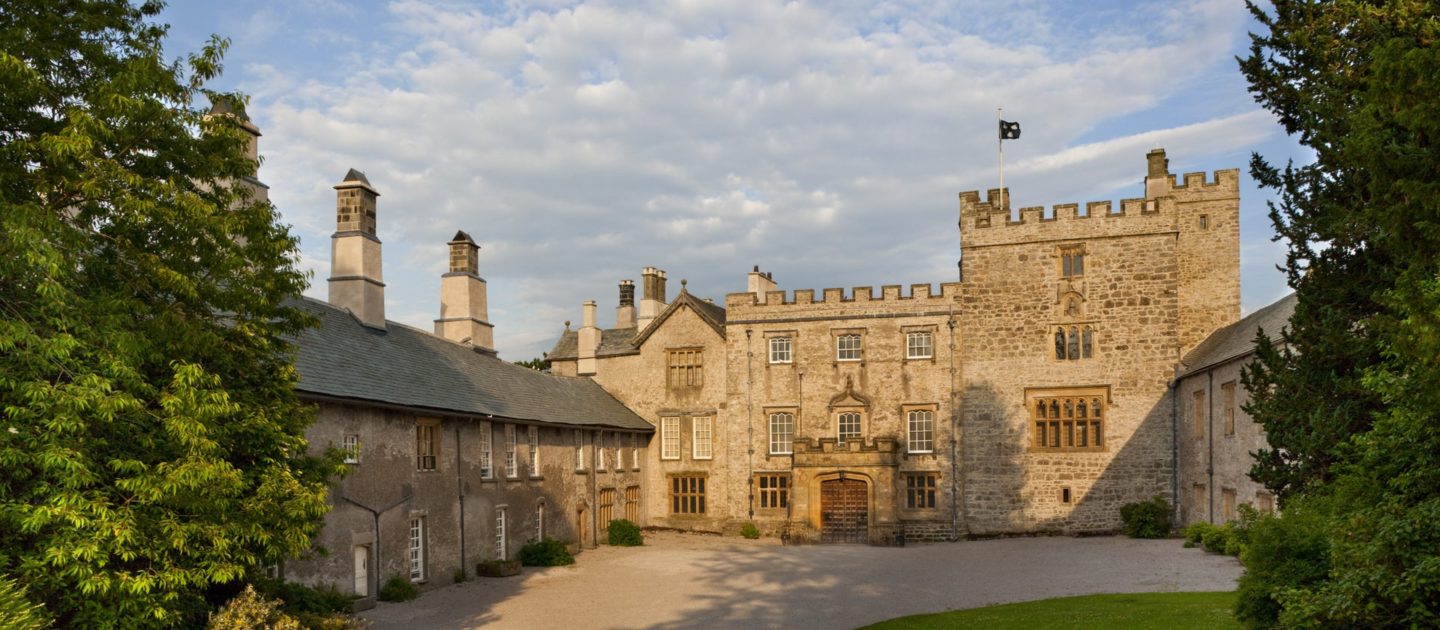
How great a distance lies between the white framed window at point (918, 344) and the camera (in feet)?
130

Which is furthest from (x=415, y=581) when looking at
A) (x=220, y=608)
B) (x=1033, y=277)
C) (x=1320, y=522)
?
(x=1033, y=277)

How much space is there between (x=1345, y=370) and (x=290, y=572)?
65.8 feet

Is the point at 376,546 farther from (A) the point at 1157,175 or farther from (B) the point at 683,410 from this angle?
(A) the point at 1157,175

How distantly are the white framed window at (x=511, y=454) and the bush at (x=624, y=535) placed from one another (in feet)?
22.9

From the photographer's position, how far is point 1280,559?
13492mm

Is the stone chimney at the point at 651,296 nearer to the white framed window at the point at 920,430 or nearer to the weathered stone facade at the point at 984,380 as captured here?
the weathered stone facade at the point at 984,380

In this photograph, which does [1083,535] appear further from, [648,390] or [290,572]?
[290,572]

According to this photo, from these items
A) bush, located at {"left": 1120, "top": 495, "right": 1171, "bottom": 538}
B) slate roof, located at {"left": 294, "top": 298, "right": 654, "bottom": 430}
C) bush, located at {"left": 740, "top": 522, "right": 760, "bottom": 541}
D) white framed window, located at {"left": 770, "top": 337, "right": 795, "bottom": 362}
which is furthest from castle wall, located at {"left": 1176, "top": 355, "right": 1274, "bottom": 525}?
slate roof, located at {"left": 294, "top": 298, "right": 654, "bottom": 430}

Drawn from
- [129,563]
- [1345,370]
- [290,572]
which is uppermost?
[1345,370]

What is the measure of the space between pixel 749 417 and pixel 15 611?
32.5 m

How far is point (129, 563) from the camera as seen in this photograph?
12992 millimetres

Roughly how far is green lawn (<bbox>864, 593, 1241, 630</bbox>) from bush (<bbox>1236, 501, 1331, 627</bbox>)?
8.46ft

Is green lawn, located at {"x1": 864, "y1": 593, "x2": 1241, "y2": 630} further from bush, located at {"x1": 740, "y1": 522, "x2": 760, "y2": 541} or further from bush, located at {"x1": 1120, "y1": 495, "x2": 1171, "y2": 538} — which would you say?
bush, located at {"x1": 740, "y1": 522, "x2": 760, "y2": 541}

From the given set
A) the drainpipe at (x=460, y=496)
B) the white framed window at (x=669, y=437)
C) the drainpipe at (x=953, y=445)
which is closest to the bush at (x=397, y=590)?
the drainpipe at (x=460, y=496)
